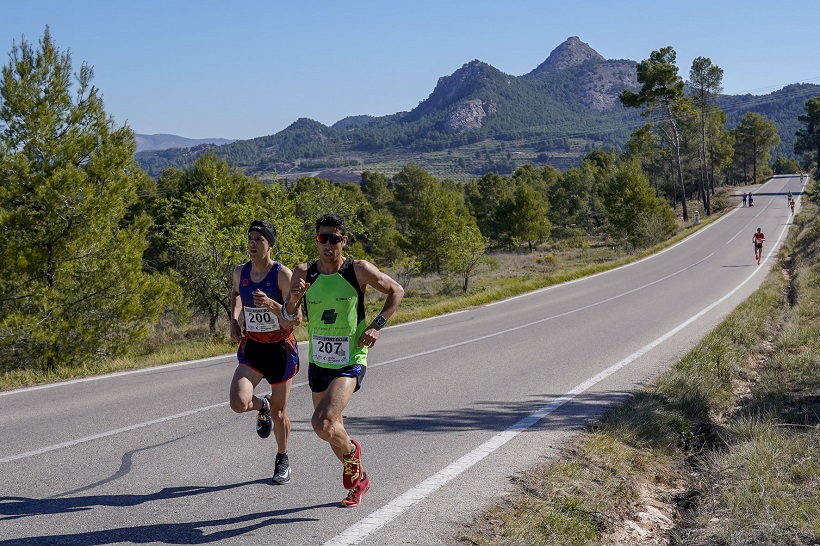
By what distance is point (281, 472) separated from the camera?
502 cm

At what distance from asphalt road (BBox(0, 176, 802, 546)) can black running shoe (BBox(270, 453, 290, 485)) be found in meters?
0.09

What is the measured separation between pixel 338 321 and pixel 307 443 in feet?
6.55

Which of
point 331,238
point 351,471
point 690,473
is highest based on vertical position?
point 331,238

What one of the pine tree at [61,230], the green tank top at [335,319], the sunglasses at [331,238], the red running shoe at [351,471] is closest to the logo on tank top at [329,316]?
the green tank top at [335,319]

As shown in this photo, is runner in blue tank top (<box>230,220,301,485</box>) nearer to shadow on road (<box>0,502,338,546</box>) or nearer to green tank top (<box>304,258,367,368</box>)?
green tank top (<box>304,258,367,368</box>)

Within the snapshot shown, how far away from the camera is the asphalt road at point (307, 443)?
425 centimetres

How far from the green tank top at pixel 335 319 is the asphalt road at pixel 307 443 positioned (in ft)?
3.26

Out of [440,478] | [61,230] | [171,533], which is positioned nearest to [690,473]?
[440,478]

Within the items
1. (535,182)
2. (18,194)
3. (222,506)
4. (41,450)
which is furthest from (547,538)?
(535,182)

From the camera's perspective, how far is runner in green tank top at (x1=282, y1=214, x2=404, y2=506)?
4.53m

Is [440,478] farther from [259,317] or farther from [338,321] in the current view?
[259,317]

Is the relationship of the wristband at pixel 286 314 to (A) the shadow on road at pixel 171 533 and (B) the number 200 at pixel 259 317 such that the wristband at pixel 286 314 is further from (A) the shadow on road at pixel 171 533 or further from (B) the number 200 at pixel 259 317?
(A) the shadow on road at pixel 171 533

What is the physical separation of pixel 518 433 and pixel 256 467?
2461 millimetres

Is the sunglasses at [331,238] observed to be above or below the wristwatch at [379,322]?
above
